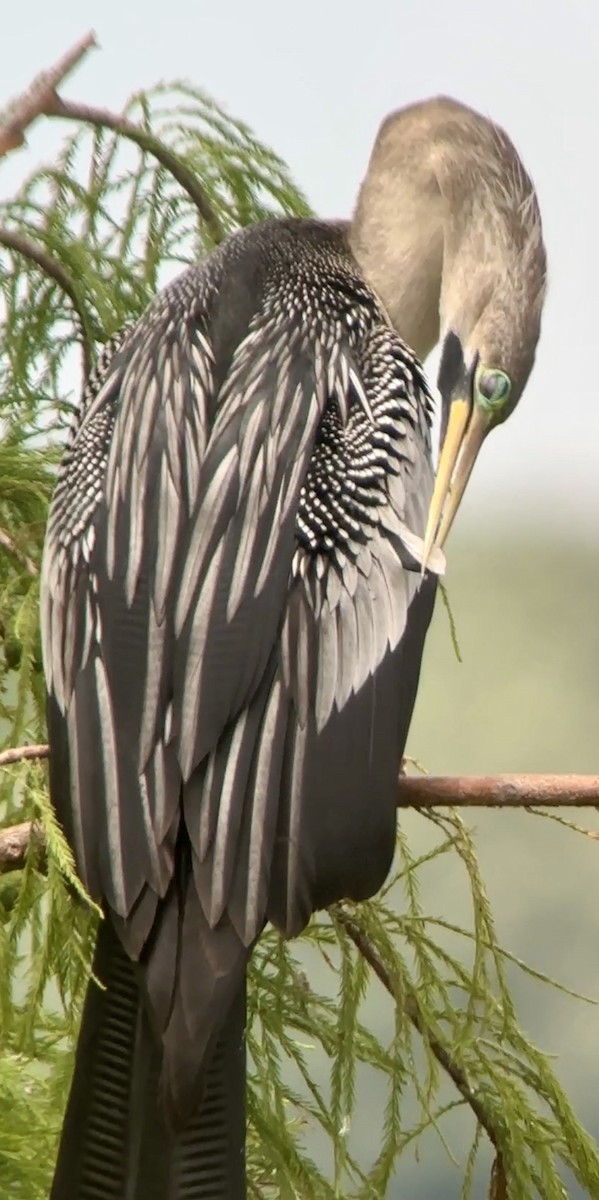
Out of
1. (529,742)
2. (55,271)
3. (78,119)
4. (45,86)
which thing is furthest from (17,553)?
(529,742)

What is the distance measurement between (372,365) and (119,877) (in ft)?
2.12

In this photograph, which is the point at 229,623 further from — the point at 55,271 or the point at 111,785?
the point at 55,271

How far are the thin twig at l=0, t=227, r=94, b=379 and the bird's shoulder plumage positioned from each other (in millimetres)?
173

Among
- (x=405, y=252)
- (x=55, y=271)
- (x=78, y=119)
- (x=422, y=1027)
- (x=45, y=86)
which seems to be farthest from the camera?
(x=405, y=252)

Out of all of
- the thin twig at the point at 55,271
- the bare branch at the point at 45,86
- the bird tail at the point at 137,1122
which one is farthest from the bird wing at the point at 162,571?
the bare branch at the point at 45,86

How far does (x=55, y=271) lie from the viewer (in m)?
1.78

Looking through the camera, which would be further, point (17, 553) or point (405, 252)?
point (405, 252)

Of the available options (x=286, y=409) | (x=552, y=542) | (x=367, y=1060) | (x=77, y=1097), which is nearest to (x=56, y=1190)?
(x=77, y=1097)

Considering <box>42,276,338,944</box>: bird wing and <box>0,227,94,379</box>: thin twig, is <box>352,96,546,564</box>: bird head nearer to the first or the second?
<box>42,276,338,944</box>: bird wing

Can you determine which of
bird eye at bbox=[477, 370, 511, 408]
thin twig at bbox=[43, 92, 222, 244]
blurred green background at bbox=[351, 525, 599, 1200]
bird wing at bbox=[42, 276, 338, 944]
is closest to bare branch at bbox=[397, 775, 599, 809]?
bird wing at bbox=[42, 276, 338, 944]

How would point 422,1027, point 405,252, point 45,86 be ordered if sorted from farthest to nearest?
point 405,252, point 422,1027, point 45,86

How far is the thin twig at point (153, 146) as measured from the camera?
1.68 meters

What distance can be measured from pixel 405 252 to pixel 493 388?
1.00ft

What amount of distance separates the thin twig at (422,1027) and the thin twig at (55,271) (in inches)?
29.4
